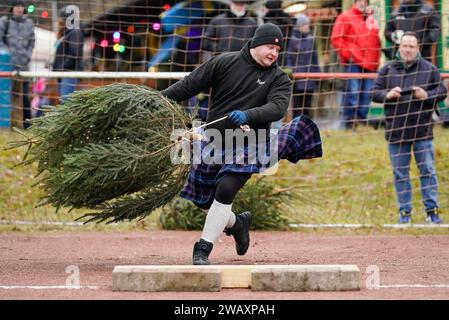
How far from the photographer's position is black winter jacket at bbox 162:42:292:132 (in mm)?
7758

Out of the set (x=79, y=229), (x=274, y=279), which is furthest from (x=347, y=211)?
(x=274, y=279)

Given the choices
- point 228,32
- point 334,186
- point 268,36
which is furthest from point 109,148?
point 334,186

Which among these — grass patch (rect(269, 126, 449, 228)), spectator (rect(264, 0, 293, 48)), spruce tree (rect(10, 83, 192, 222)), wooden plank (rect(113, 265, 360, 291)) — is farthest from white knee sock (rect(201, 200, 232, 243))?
spectator (rect(264, 0, 293, 48))

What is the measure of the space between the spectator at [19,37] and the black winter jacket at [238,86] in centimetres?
471

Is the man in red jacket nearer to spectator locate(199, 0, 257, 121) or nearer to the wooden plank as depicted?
spectator locate(199, 0, 257, 121)

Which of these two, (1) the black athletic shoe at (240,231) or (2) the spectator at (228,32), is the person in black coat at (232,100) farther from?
(2) the spectator at (228,32)

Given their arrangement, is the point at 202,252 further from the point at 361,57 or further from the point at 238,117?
the point at 361,57

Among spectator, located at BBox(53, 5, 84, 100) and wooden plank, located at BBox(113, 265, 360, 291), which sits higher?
spectator, located at BBox(53, 5, 84, 100)

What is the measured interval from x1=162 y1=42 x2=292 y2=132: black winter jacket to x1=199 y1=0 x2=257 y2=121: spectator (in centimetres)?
429

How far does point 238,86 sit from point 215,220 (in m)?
1.00

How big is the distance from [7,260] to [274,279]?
9.16 ft

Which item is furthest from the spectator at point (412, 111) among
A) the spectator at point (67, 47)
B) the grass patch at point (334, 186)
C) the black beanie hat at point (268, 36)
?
the spectator at point (67, 47)

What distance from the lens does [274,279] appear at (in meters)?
6.58

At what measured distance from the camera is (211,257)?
28.6 ft
